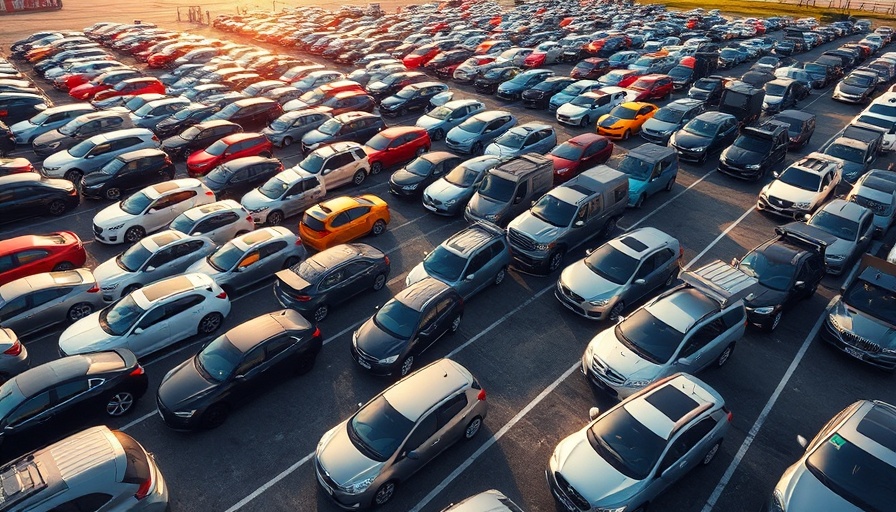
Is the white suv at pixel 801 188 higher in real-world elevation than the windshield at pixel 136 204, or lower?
higher

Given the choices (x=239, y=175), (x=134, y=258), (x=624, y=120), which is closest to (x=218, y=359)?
(x=134, y=258)

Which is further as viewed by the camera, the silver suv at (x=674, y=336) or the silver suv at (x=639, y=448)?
the silver suv at (x=674, y=336)

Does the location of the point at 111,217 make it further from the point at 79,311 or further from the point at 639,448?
the point at 639,448

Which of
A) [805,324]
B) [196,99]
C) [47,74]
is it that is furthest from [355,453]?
[47,74]

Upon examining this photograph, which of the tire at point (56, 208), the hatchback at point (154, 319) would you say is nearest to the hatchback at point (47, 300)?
the hatchback at point (154, 319)

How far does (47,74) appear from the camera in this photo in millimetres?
33969

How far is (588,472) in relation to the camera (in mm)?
8898

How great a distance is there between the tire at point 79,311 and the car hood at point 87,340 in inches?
58.4

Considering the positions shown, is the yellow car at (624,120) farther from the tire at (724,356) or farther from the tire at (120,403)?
the tire at (120,403)

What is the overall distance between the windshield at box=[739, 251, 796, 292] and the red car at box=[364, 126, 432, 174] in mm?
14121

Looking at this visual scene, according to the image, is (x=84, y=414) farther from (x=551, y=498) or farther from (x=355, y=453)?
(x=551, y=498)

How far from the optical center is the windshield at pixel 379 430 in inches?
365

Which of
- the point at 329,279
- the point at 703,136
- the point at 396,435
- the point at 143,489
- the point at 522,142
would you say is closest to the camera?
the point at 143,489

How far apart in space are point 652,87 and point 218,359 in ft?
93.0
